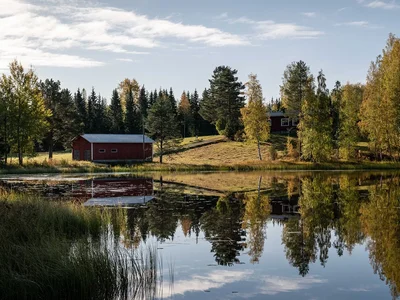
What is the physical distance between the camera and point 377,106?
54.4 m

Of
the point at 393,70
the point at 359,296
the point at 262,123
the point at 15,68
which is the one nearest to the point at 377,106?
the point at 393,70

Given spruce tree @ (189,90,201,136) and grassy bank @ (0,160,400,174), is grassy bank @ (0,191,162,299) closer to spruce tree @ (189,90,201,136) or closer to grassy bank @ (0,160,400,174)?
grassy bank @ (0,160,400,174)

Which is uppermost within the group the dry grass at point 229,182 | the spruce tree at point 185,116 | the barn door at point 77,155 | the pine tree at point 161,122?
the spruce tree at point 185,116

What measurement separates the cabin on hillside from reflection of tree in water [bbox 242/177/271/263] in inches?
2195

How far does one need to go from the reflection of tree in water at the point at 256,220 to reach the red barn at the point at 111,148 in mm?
39876

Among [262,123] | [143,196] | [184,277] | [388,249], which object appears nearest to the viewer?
[184,277]

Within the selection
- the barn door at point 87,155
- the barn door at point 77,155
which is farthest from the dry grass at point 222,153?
the barn door at point 77,155

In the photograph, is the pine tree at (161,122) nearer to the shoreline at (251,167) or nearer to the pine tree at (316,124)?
the shoreline at (251,167)

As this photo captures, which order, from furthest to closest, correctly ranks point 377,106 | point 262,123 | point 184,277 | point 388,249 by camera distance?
point 262,123, point 377,106, point 388,249, point 184,277

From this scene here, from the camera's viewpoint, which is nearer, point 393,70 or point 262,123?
point 393,70

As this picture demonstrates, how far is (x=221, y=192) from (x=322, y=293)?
19.4m

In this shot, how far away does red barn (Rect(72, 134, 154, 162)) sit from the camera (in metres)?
63.8

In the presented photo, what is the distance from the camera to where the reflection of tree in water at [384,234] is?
35.9 feet

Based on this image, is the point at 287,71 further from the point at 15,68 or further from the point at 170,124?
the point at 15,68
